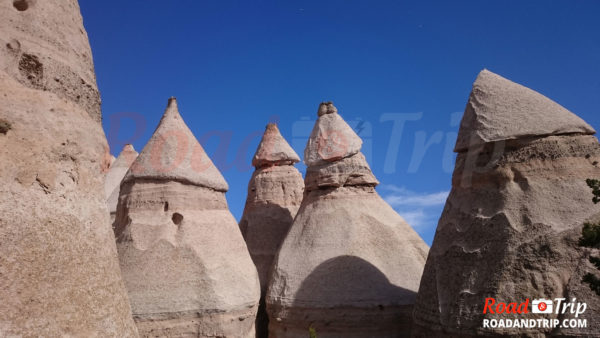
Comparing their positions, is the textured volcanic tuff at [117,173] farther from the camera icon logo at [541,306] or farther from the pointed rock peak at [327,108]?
the camera icon logo at [541,306]

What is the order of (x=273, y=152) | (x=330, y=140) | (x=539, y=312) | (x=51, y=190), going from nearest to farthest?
1. (x=51, y=190)
2. (x=539, y=312)
3. (x=330, y=140)
4. (x=273, y=152)

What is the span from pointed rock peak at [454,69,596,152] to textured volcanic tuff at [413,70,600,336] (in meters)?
0.01

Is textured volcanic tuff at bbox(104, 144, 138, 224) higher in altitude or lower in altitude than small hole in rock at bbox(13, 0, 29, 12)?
higher

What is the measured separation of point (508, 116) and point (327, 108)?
6382 millimetres

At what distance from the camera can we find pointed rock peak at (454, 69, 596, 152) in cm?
659

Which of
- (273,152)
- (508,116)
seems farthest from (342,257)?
(273,152)

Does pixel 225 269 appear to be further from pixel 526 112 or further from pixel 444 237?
pixel 526 112

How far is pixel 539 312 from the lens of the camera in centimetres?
559

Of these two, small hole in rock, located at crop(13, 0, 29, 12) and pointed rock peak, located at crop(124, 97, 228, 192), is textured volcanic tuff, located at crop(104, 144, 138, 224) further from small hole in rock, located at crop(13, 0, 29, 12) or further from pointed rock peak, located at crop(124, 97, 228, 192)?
small hole in rock, located at crop(13, 0, 29, 12)

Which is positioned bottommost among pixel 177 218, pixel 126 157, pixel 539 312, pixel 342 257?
pixel 539 312

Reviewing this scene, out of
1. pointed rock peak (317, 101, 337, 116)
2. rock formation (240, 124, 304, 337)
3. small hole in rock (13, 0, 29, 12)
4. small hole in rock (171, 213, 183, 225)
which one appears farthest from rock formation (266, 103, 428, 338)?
small hole in rock (13, 0, 29, 12)

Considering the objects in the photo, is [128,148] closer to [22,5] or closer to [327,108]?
[327,108]

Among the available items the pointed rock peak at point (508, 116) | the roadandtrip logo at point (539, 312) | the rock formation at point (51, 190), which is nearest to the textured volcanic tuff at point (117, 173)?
the rock formation at point (51, 190)

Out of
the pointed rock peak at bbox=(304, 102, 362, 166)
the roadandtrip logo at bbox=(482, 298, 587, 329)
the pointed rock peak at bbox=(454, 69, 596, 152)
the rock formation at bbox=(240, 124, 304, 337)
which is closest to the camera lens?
the roadandtrip logo at bbox=(482, 298, 587, 329)
